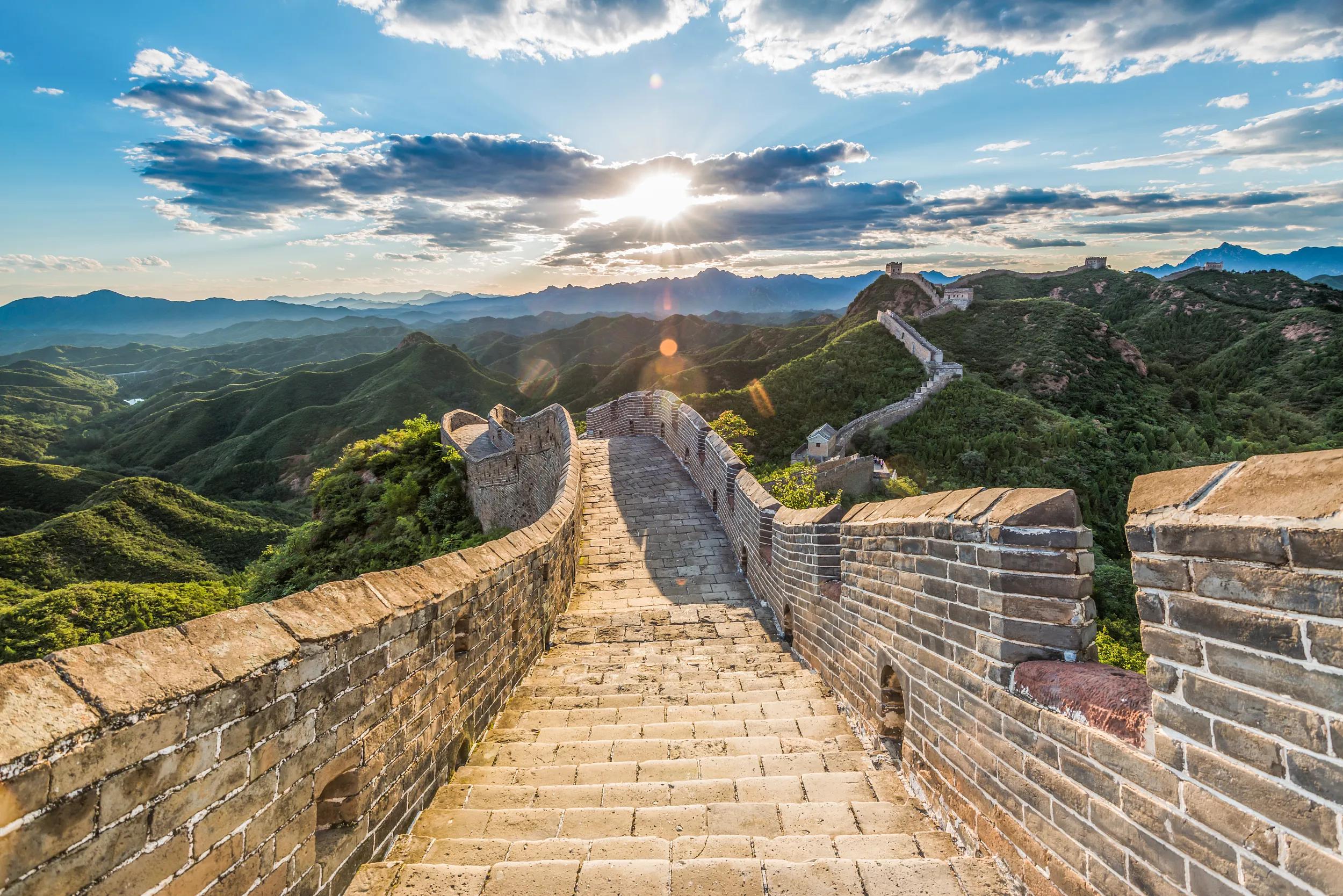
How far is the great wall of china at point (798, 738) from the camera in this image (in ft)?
4.21

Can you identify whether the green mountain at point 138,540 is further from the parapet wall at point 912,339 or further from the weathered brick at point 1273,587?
the parapet wall at point 912,339

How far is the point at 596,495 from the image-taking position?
1185 centimetres

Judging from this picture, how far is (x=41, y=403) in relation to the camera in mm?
90125

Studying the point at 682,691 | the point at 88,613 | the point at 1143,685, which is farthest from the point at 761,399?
the point at 1143,685

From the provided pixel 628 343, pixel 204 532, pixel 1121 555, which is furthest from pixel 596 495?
pixel 628 343

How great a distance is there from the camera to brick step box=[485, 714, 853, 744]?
368 centimetres

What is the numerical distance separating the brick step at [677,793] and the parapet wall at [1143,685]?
0.99 feet

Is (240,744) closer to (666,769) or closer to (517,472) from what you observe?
(666,769)

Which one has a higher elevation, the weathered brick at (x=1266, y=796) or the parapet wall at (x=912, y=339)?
the parapet wall at (x=912, y=339)

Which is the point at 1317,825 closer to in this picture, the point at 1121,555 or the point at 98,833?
the point at 98,833

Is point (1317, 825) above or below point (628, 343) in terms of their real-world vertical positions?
below

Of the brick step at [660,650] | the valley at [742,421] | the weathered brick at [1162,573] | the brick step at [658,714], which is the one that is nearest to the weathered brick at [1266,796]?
the weathered brick at [1162,573]

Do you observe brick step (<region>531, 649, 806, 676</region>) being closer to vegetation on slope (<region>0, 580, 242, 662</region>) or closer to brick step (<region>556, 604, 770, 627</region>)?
brick step (<region>556, 604, 770, 627</region>)

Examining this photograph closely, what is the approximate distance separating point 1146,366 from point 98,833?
4998 cm
